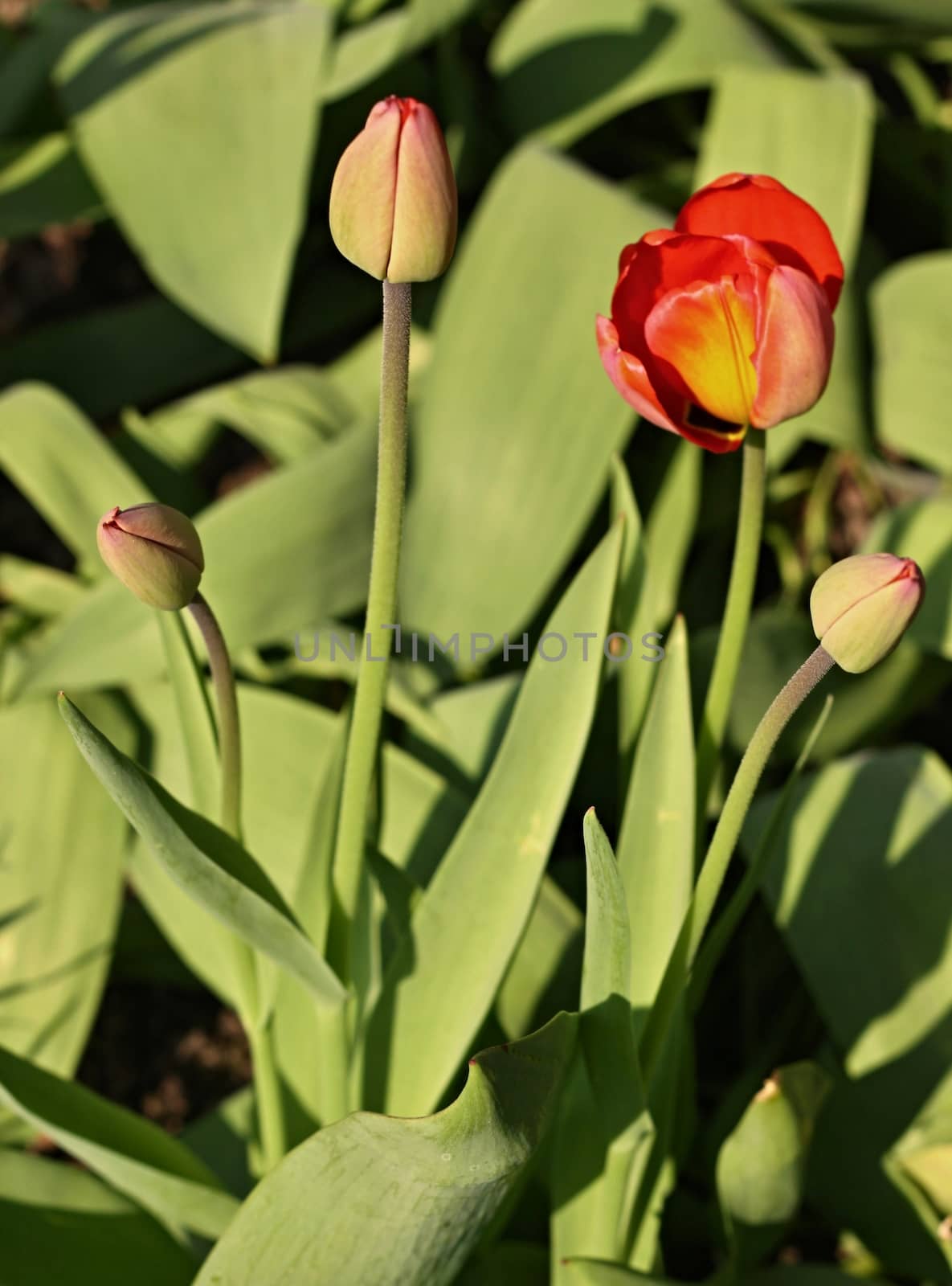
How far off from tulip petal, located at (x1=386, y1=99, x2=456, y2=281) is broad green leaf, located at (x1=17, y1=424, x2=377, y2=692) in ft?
1.85

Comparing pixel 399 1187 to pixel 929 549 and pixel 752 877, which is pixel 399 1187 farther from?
pixel 929 549

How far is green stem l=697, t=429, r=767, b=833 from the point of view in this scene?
Answer: 2.04 ft

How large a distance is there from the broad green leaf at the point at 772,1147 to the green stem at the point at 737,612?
0.50 ft

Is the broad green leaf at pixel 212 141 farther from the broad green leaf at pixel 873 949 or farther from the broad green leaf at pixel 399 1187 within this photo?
the broad green leaf at pixel 399 1187

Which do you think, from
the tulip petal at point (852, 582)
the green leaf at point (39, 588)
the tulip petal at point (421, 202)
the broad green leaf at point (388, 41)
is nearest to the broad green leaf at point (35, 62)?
the broad green leaf at point (388, 41)

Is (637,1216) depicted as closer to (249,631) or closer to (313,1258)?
(313,1258)

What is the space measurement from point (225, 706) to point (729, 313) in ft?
0.93

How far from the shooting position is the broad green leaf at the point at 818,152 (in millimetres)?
1215

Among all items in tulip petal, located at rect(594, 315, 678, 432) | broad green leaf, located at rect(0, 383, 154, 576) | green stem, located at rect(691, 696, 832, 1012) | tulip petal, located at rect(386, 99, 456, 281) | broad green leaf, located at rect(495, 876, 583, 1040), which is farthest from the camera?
broad green leaf, located at rect(0, 383, 154, 576)

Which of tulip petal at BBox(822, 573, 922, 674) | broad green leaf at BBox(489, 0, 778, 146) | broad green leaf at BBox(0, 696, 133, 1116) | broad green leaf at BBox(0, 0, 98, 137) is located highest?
broad green leaf at BBox(0, 0, 98, 137)

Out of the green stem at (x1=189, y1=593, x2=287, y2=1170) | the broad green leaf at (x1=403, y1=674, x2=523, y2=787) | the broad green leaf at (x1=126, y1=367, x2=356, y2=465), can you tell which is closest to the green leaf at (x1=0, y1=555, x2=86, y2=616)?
the broad green leaf at (x1=126, y1=367, x2=356, y2=465)

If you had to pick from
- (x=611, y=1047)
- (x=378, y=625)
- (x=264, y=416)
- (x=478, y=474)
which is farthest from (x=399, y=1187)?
(x=264, y=416)

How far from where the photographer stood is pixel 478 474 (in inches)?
45.3

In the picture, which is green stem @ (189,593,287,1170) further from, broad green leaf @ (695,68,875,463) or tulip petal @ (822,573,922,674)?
broad green leaf @ (695,68,875,463)
